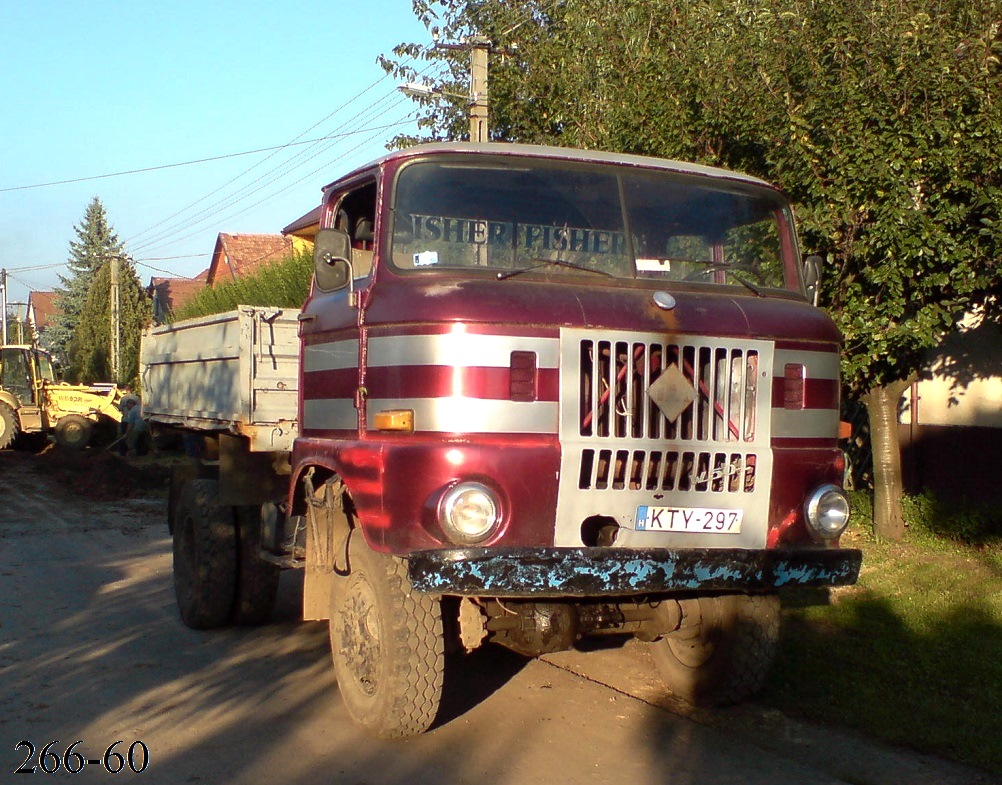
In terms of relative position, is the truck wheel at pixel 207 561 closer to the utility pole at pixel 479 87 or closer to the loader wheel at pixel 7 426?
the utility pole at pixel 479 87

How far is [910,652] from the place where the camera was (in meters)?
7.18

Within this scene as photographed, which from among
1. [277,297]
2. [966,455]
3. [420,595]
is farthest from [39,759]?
[277,297]

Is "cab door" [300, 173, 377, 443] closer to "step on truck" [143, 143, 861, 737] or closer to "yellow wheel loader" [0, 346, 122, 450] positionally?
"step on truck" [143, 143, 861, 737]

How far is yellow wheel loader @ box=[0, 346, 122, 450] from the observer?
2655 cm

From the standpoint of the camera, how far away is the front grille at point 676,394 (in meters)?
5.17

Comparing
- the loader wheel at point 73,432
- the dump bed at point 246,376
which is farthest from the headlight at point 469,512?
the loader wheel at point 73,432

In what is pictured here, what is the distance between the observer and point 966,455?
11477 mm

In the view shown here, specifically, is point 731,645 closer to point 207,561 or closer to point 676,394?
point 676,394

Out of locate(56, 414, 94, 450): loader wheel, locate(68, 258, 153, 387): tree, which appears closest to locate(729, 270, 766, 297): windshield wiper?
locate(56, 414, 94, 450): loader wheel

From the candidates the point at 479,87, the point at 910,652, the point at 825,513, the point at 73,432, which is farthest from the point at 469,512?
the point at 73,432

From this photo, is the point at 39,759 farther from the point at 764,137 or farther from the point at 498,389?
the point at 764,137

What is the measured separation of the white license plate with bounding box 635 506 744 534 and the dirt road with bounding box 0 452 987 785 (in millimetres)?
1057

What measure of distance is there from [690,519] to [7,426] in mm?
24275

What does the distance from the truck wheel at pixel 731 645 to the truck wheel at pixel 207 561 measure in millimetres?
3317
